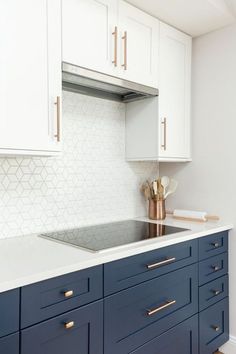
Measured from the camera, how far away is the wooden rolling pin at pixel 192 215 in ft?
7.39

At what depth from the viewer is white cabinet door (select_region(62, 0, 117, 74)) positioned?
1.58 m

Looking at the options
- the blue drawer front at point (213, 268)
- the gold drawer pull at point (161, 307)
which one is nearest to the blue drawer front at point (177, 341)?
the gold drawer pull at point (161, 307)

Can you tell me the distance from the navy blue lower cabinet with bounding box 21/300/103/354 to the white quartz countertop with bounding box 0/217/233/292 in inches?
7.1

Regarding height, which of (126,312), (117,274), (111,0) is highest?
(111,0)

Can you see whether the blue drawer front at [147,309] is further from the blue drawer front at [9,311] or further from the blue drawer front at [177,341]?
the blue drawer front at [9,311]

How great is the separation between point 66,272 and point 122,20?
1.49 meters

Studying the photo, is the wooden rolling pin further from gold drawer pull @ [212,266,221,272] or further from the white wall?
gold drawer pull @ [212,266,221,272]

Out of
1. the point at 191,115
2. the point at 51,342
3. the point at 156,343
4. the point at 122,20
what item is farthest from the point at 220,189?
the point at 51,342

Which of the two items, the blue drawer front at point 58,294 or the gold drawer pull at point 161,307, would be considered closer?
the blue drawer front at point 58,294

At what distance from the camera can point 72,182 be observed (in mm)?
2008

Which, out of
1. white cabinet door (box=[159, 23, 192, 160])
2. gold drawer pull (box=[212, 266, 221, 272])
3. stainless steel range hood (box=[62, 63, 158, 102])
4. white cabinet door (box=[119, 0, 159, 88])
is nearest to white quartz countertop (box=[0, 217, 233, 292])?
gold drawer pull (box=[212, 266, 221, 272])

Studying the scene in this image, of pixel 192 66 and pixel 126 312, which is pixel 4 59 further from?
pixel 192 66

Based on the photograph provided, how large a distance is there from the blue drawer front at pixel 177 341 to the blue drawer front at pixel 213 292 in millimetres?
125

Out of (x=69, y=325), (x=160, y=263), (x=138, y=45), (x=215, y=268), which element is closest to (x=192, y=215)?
(x=215, y=268)
